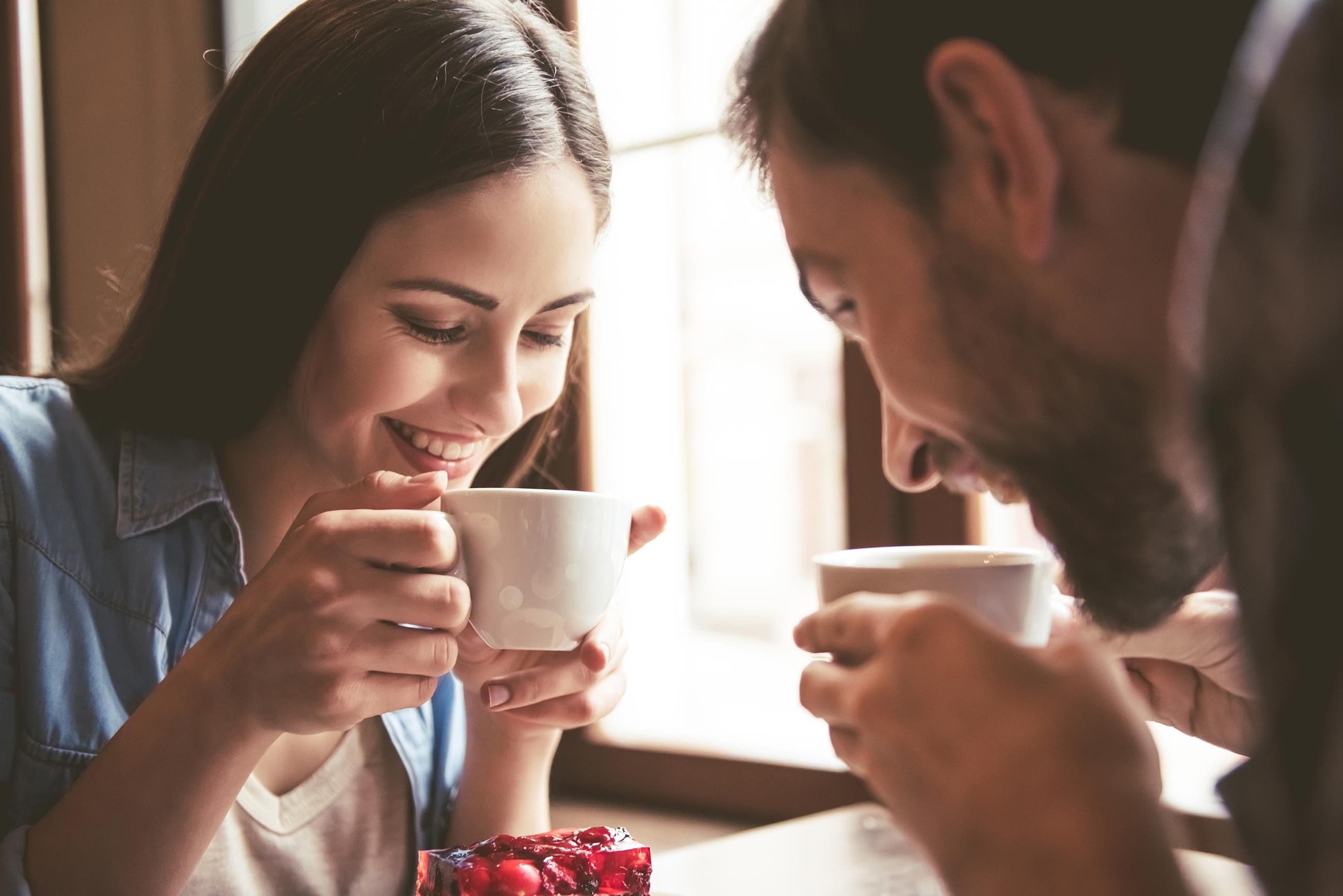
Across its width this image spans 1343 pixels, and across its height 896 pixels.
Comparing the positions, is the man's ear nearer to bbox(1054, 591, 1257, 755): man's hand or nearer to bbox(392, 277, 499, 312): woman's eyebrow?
bbox(1054, 591, 1257, 755): man's hand

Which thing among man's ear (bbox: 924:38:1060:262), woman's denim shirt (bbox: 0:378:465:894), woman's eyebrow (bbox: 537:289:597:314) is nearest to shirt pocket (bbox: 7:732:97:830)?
woman's denim shirt (bbox: 0:378:465:894)

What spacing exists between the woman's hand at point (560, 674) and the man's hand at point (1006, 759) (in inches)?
20.2

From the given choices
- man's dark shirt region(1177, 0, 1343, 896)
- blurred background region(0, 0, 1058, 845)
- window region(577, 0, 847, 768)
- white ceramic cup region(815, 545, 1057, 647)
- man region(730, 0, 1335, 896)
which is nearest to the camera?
man's dark shirt region(1177, 0, 1343, 896)

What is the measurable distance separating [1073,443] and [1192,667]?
1.52 ft

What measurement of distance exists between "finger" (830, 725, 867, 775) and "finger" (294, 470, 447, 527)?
41cm

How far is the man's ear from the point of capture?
0.57 m

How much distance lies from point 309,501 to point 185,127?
6.47 ft

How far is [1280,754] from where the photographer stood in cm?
35

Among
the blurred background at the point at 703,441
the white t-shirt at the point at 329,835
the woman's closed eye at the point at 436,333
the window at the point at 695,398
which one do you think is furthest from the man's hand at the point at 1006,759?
the window at the point at 695,398

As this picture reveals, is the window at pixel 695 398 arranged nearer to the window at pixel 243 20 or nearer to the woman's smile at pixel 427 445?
the woman's smile at pixel 427 445

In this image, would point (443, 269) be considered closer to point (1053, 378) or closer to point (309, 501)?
point (309, 501)

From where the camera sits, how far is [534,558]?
0.88 meters

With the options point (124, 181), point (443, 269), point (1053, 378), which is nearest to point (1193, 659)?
point (1053, 378)

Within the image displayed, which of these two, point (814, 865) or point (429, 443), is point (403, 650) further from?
point (814, 865)
